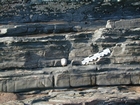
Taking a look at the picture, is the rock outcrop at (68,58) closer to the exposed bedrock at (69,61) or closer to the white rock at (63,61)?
the exposed bedrock at (69,61)

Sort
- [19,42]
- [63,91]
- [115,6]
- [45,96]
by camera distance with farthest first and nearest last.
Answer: [115,6]
[19,42]
[63,91]
[45,96]

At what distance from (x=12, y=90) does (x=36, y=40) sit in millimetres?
1823

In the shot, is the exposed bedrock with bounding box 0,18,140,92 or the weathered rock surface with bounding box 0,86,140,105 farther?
the exposed bedrock with bounding box 0,18,140,92

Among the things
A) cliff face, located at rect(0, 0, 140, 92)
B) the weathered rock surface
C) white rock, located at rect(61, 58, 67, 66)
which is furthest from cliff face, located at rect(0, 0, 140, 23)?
the weathered rock surface

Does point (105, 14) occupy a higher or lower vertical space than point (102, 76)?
higher

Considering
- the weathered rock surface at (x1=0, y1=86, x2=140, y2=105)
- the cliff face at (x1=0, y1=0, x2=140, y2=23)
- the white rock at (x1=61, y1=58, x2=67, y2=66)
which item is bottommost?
the weathered rock surface at (x1=0, y1=86, x2=140, y2=105)

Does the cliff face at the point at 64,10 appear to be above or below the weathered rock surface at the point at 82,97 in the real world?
above

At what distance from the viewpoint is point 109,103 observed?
796 cm

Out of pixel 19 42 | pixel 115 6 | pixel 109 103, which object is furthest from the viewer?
pixel 115 6

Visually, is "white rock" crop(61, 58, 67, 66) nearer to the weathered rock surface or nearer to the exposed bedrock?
the exposed bedrock

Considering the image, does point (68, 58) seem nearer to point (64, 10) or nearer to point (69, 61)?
point (69, 61)

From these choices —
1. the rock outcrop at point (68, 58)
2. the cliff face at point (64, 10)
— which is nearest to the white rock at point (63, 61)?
the rock outcrop at point (68, 58)

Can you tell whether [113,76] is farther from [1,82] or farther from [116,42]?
[1,82]

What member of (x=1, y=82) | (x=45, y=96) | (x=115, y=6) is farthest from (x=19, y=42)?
(x=115, y=6)
